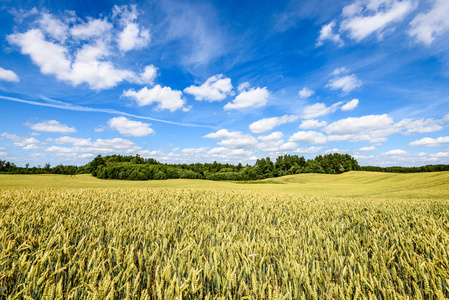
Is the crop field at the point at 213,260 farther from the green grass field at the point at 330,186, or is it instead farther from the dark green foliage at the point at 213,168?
the dark green foliage at the point at 213,168

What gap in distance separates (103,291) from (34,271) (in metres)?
A: 0.67

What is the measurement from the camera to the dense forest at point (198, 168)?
42.6m

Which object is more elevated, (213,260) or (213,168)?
(213,168)

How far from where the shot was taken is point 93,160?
52.9 metres

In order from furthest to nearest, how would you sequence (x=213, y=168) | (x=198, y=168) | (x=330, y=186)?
1. (x=213, y=168)
2. (x=198, y=168)
3. (x=330, y=186)

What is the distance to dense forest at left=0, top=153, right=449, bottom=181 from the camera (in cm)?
4262

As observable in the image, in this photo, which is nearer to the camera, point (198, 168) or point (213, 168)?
point (198, 168)

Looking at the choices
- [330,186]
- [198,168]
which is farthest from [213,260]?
[198,168]

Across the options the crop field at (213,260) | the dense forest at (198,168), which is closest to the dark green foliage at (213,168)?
the dense forest at (198,168)

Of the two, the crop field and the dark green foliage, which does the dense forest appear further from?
the crop field

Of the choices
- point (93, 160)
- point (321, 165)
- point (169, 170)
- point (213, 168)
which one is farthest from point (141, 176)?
point (321, 165)

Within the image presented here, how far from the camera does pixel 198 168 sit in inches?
2479

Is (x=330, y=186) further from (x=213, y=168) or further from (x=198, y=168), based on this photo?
(x=213, y=168)

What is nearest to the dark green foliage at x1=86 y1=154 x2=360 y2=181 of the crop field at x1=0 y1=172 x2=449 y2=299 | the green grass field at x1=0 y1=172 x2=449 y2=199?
the green grass field at x1=0 y1=172 x2=449 y2=199
